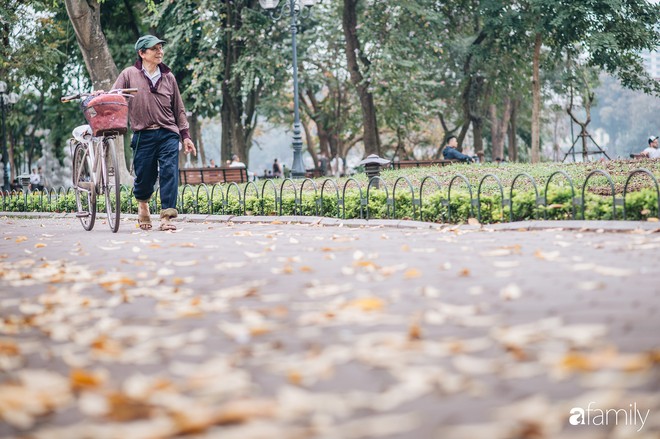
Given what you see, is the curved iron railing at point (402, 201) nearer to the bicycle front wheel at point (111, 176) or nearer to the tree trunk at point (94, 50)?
the bicycle front wheel at point (111, 176)

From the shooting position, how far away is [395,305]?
4.78 metres

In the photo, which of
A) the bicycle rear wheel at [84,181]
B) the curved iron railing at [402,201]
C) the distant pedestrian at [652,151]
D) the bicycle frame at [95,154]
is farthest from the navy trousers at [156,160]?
the distant pedestrian at [652,151]

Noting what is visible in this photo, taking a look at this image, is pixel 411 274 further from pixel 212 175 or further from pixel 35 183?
pixel 35 183

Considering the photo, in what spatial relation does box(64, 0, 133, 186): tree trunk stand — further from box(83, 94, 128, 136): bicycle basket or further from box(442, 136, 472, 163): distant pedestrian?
box(83, 94, 128, 136): bicycle basket

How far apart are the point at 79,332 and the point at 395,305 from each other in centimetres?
157

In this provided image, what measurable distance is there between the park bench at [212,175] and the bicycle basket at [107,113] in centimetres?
1223

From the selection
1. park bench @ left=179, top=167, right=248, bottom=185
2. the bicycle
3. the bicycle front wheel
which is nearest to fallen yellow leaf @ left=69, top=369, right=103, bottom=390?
the bicycle

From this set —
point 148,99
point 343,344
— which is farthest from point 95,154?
point 343,344

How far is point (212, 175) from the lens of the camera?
2303cm

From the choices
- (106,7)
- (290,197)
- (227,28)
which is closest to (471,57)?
(227,28)

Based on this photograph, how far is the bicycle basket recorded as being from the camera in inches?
404

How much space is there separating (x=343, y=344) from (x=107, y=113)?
7.05 metres

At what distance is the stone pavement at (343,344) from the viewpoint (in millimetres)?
2936

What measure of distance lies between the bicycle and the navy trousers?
301 millimetres
